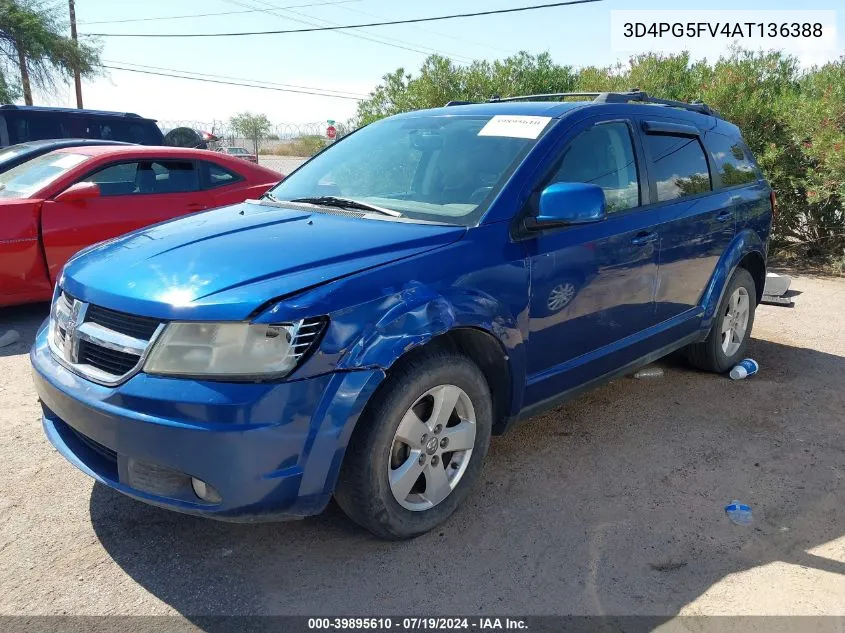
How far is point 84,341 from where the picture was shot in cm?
268

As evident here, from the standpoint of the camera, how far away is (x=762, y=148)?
31.8ft

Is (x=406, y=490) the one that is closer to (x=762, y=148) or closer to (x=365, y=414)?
(x=365, y=414)

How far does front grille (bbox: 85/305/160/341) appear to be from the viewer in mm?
2484

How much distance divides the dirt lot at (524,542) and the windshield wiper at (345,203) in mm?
1362

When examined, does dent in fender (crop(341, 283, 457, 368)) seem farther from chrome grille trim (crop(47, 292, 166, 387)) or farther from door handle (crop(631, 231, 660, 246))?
door handle (crop(631, 231, 660, 246))

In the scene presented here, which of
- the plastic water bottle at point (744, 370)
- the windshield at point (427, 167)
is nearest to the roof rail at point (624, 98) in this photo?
the windshield at point (427, 167)

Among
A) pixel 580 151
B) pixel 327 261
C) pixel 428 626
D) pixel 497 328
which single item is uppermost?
pixel 580 151

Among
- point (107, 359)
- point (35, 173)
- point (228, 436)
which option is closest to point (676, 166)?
point (228, 436)

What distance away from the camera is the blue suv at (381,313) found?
2398mm

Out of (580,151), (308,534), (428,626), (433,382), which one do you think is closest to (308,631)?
(428,626)

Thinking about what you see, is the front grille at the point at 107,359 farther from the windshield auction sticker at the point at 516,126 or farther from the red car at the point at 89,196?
the red car at the point at 89,196

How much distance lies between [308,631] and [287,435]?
A: 676mm

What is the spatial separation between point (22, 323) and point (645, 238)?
5.15 metres

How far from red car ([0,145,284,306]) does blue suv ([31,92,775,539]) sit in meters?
3.01
